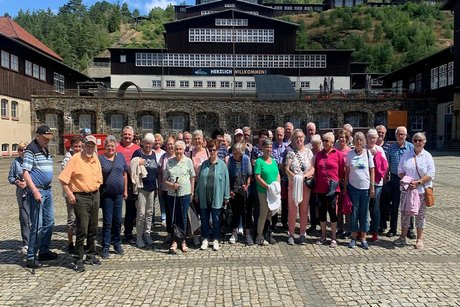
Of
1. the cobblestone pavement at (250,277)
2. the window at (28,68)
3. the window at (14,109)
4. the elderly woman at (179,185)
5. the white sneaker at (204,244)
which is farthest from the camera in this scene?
the window at (28,68)

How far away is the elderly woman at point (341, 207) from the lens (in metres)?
7.34

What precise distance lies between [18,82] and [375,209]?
31615 mm

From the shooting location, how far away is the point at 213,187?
6.84 m

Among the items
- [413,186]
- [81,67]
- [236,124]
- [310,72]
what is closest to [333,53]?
[310,72]

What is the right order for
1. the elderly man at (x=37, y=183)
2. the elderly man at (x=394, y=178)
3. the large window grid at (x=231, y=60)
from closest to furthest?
the elderly man at (x=37, y=183)
the elderly man at (x=394, y=178)
the large window grid at (x=231, y=60)

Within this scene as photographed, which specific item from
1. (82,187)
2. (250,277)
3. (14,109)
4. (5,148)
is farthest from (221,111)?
(250,277)

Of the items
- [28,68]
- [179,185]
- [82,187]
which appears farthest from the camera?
[28,68]

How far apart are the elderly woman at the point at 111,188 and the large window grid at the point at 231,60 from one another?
40.2 metres

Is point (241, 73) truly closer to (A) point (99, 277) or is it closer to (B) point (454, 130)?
(B) point (454, 130)

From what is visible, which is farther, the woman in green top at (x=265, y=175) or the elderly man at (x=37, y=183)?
the woman in green top at (x=265, y=175)

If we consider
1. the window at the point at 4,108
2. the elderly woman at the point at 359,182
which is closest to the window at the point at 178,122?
the window at the point at 4,108

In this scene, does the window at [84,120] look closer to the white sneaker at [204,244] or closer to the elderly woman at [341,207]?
the white sneaker at [204,244]

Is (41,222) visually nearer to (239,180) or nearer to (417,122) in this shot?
(239,180)

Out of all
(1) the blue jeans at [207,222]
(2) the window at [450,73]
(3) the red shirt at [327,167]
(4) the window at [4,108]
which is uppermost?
(2) the window at [450,73]
